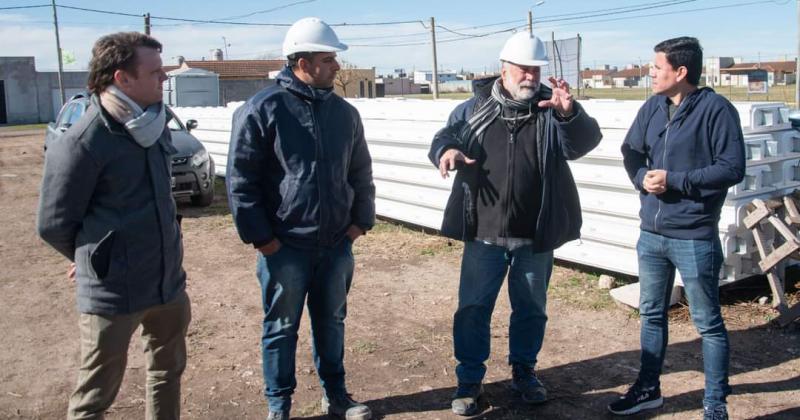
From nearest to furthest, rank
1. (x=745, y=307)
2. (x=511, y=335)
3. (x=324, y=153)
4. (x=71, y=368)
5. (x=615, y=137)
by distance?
(x=324, y=153) < (x=511, y=335) < (x=71, y=368) < (x=745, y=307) < (x=615, y=137)

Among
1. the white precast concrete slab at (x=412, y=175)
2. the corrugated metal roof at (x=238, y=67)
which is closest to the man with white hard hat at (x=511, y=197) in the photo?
the white precast concrete slab at (x=412, y=175)

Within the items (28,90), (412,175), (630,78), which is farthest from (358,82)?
(412,175)

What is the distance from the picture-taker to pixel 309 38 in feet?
12.6

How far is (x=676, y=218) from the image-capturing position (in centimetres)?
396

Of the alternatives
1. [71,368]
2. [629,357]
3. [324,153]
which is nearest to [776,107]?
[629,357]

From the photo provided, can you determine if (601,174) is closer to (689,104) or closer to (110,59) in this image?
(689,104)

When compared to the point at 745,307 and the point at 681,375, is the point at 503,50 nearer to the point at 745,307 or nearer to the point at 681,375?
the point at 681,375

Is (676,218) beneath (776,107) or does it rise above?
beneath

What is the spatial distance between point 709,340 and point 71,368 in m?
3.94

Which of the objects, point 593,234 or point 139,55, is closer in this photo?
point 139,55

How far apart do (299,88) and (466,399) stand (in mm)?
1925

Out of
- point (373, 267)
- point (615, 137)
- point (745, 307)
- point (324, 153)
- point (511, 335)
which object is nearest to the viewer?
point (324, 153)

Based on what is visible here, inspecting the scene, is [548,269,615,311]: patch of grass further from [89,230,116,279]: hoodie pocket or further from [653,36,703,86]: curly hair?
[89,230,116,279]: hoodie pocket

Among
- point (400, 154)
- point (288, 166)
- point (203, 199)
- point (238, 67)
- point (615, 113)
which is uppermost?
point (238, 67)
